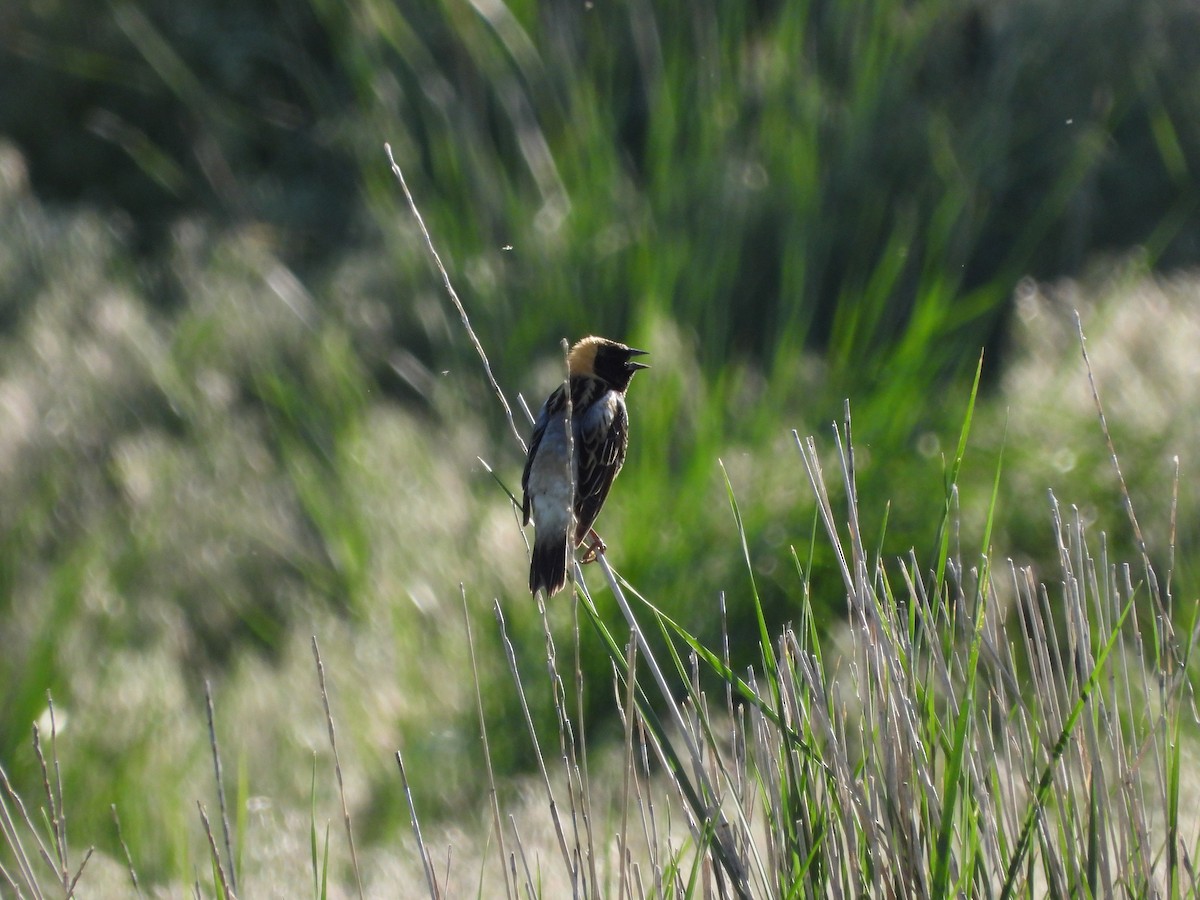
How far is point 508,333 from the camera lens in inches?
213

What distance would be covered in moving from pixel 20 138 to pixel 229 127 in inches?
61.9

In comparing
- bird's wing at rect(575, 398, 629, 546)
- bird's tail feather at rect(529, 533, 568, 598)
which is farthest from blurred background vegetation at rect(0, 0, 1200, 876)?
bird's tail feather at rect(529, 533, 568, 598)

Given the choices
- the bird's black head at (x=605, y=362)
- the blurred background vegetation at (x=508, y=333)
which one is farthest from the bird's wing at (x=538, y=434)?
the blurred background vegetation at (x=508, y=333)

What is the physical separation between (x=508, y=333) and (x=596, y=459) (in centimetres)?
236

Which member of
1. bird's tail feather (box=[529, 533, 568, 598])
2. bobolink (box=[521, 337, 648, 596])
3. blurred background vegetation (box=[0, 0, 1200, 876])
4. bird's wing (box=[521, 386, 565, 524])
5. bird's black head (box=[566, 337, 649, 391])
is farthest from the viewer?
blurred background vegetation (box=[0, 0, 1200, 876])

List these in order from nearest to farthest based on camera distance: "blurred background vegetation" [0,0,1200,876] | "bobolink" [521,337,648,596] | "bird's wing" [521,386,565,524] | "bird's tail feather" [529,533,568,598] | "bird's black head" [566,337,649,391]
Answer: "bird's tail feather" [529,533,568,598]
"bobolink" [521,337,648,596]
"bird's wing" [521,386,565,524]
"bird's black head" [566,337,649,391]
"blurred background vegetation" [0,0,1200,876]

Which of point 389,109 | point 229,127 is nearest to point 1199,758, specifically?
point 389,109

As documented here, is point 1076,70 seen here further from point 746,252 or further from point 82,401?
Result: point 82,401

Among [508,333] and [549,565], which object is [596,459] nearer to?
[549,565]

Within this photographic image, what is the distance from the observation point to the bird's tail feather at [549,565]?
2777 mm

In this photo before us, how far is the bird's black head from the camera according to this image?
3.36 meters

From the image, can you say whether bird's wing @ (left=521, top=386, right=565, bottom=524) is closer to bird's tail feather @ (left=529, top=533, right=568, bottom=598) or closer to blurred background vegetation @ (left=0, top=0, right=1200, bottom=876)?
bird's tail feather @ (left=529, top=533, right=568, bottom=598)

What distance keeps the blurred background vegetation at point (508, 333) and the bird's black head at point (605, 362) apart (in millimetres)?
708

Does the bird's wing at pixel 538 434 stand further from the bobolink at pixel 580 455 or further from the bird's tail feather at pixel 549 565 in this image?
the bird's tail feather at pixel 549 565
